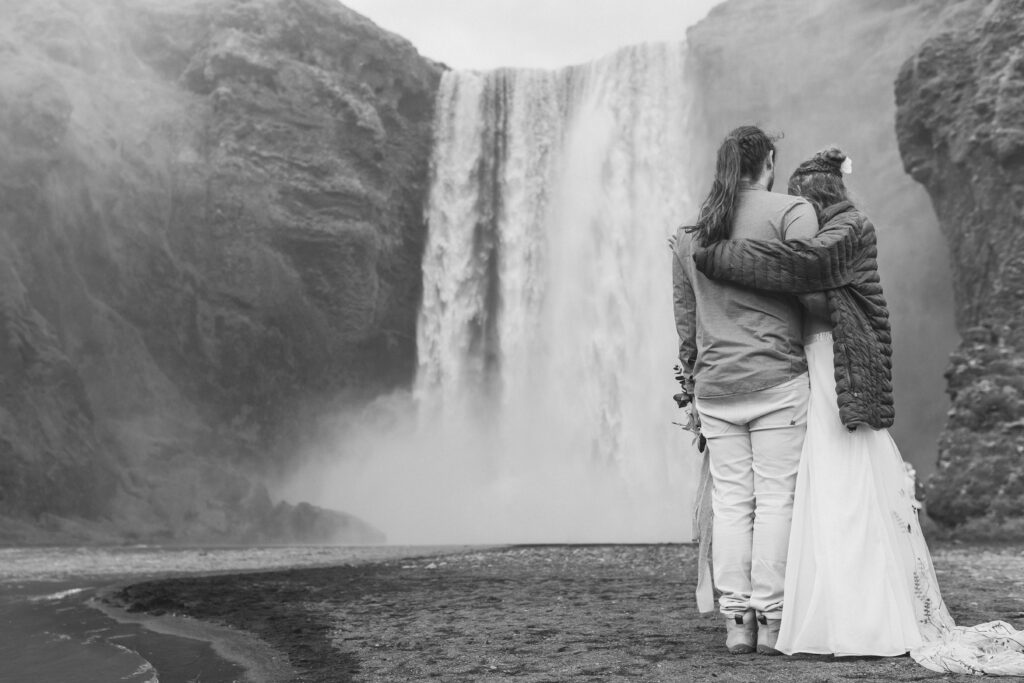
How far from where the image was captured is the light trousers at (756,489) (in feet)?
15.1

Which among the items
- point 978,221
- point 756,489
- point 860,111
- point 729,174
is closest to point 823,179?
point 729,174

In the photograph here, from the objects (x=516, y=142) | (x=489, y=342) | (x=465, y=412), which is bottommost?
(x=465, y=412)

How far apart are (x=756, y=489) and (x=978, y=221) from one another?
21.5m

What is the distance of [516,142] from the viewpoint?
109 ft

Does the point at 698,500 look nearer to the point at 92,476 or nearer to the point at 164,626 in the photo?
the point at 164,626

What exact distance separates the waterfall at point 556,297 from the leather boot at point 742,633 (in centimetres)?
2338

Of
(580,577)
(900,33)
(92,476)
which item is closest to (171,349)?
(92,476)

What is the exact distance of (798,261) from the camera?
463cm

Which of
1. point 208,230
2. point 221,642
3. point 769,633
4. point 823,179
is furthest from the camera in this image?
point 208,230

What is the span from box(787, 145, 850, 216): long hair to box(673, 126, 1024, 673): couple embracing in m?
0.12

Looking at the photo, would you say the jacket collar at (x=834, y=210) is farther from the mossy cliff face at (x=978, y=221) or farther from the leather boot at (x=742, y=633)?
the mossy cliff face at (x=978, y=221)

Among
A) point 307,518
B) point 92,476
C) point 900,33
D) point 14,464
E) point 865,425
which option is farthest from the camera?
point 900,33

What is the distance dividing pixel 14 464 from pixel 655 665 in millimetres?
20890

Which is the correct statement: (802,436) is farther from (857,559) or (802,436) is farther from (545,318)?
(545,318)
